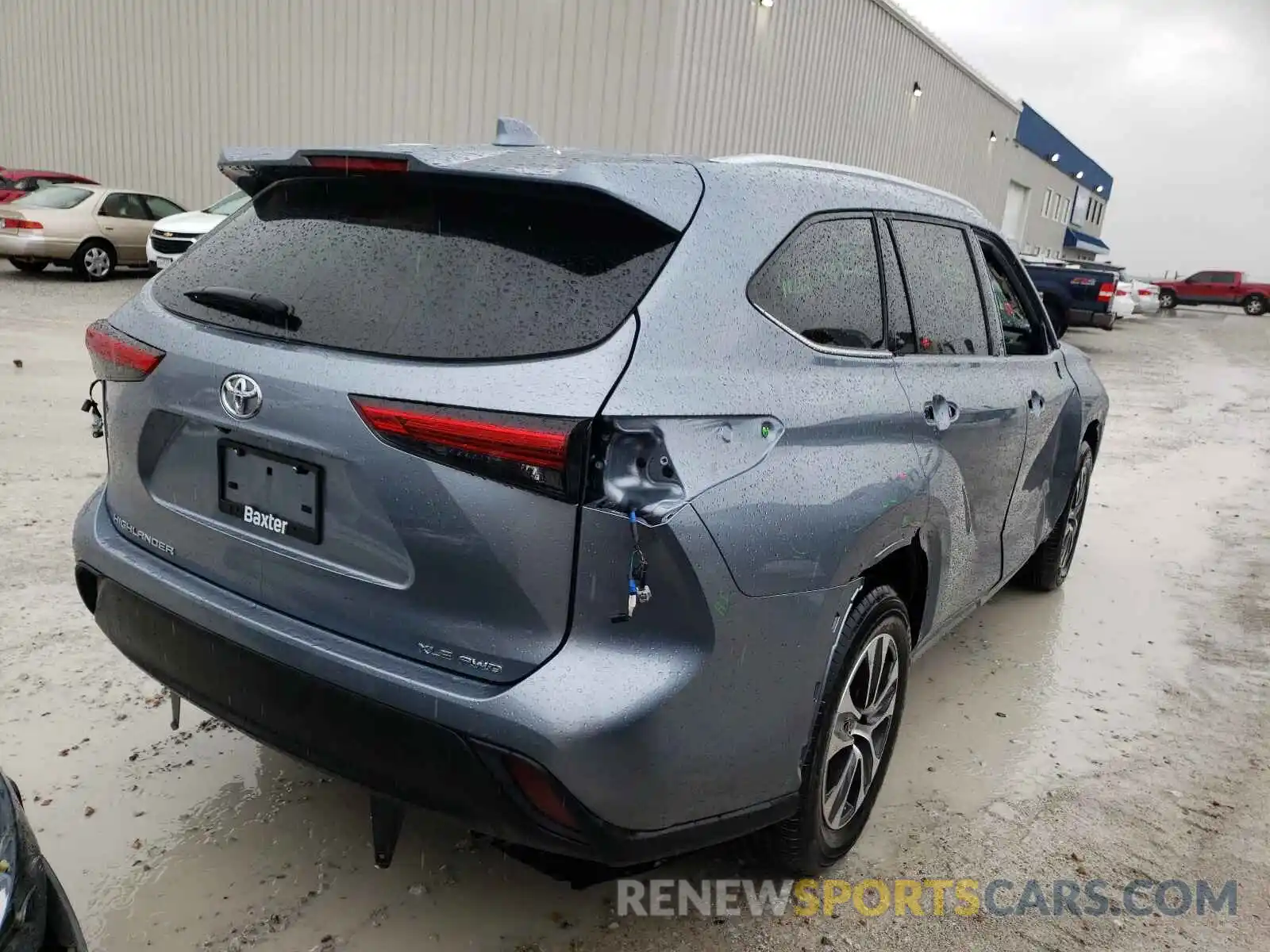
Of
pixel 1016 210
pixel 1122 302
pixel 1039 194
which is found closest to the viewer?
pixel 1122 302

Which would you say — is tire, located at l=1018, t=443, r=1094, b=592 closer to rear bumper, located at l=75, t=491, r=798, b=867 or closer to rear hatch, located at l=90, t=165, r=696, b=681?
rear bumper, located at l=75, t=491, r=798, b=867

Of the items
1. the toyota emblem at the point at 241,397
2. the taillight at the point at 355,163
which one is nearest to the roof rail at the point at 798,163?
the taillight at the point at 355,163

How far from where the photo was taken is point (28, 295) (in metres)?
13.2

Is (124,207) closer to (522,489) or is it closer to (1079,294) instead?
(1079,294)

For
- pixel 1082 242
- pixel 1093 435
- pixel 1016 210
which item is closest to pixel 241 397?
pixel 1093 435

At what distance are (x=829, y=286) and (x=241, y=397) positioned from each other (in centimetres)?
138

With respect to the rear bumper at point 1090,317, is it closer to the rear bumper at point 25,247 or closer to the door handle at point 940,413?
the door handle at point 940,413

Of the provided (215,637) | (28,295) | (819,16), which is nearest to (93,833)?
(215,637)

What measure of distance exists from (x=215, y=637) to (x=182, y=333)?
675 mm

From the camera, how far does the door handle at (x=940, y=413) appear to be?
105 inches

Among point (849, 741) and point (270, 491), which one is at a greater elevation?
point (270, 491)

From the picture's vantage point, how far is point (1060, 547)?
4883 mm

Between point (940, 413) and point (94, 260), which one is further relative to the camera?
point (94, 260)

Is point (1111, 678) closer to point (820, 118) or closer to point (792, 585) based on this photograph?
point (792, 585)
